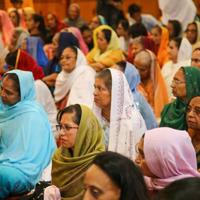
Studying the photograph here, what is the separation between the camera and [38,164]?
10.5 ft

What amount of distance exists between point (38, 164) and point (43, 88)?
1187mm

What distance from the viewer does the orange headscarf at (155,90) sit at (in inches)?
167

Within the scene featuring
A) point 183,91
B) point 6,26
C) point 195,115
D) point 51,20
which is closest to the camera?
point 195,115

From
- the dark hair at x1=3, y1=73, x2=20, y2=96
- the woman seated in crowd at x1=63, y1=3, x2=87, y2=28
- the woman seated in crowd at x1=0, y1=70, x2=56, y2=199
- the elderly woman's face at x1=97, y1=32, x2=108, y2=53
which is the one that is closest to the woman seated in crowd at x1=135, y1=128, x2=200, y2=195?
the woman seated in crowd at x1=0, y1=70, x2=56, y2=199

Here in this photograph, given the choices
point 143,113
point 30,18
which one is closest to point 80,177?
point 143,113

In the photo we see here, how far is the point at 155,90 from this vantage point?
14.0 feet

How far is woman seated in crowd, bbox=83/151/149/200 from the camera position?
154 centimetres

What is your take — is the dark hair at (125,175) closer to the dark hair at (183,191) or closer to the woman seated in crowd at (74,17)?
the dark hair at (183,191)

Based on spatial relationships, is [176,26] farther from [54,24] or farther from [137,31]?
[54,24]

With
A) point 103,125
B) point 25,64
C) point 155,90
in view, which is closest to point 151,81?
point 155,90

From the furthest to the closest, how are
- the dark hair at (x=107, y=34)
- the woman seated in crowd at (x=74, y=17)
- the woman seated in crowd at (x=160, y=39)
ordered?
1. the woman seated in crowd at (x=74, y=17)
2. the woman seated in crowd at (x=160, y=39)
3. the dark hair at (x=107, y=34)

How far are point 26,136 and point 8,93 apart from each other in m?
0.40

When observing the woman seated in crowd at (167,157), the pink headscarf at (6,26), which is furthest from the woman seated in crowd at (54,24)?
the woman seated in crowd at (167,157)

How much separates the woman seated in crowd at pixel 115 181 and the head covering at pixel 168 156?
0.41m
